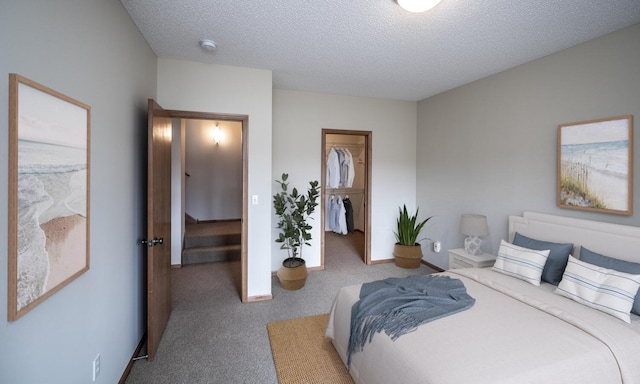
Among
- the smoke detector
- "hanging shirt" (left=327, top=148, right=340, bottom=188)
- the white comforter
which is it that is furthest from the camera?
"hanging shirt" (left=327, top=148, right=340, bottom=188)

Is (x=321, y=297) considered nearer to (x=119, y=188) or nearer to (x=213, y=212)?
(x=119, y=188)

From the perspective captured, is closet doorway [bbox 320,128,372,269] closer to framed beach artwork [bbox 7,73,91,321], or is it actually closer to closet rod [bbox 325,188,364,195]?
closet rod [bbox 325,188,364,195]

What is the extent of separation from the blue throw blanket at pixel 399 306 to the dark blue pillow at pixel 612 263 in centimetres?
95

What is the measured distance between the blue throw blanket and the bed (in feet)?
0.17

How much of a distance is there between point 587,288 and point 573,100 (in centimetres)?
167

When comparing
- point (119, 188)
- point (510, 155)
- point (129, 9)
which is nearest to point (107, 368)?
point (119, 188)

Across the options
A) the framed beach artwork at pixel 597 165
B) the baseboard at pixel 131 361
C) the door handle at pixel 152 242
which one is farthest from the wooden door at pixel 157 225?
the framed beach artwork at pixel 597 165

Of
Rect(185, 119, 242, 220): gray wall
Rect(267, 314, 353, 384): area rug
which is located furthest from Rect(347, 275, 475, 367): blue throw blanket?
Rect(185, 119, 242, 220): gray wall

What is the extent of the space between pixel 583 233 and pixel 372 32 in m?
2.42

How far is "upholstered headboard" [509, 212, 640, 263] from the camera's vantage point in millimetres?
1999

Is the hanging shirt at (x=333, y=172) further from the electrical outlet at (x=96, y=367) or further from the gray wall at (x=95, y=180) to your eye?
the electrical outlet at (x=96, y=367)

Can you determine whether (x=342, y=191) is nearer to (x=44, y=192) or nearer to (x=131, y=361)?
(x=131, y=361)

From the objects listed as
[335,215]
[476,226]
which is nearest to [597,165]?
[476,226]

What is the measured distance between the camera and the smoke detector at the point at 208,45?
2.39m
